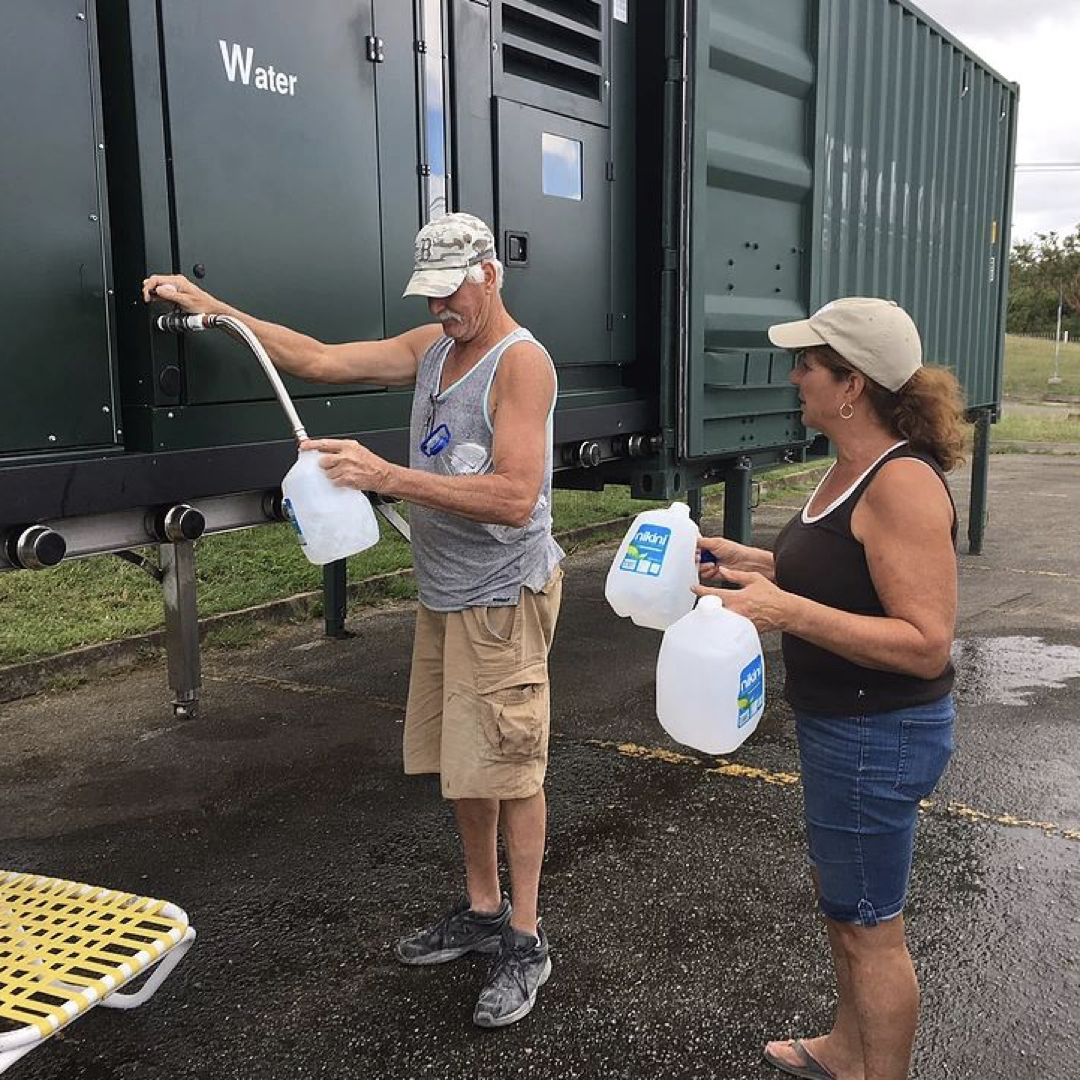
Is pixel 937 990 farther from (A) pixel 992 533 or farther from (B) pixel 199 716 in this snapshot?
(A) pixel 992 533

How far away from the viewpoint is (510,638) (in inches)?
104

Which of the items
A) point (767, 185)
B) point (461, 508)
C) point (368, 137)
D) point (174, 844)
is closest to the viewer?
point (461, 508)

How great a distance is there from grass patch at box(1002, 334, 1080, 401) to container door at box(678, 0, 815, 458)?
18.6 metres

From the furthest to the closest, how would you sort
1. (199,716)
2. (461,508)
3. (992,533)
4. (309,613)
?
(992,533) < (309,613) < (199,716) < (461,508)

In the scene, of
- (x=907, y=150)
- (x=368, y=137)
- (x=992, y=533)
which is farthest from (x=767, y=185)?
(x=992, y=533)

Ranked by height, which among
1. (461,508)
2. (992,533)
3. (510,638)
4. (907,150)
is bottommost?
(992,533)

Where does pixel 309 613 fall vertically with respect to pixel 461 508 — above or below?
below

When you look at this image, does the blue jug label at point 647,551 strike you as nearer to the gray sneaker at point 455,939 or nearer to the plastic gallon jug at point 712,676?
the plastic gallon jug at point 712,676

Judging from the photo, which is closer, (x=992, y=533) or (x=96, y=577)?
(x=96, y=577)

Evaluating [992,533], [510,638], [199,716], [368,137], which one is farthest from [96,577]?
[992,533]

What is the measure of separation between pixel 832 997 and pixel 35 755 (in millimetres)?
3113

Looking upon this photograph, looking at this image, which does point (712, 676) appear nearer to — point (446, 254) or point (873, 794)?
point (873, 794)

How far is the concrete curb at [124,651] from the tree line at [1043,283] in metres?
44.0

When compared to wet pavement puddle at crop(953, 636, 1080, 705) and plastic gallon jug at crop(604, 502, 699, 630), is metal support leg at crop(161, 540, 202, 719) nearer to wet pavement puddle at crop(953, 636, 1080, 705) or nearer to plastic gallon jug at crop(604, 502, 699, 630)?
plastic gallon jug at crop(604, 502, 699, 630)
